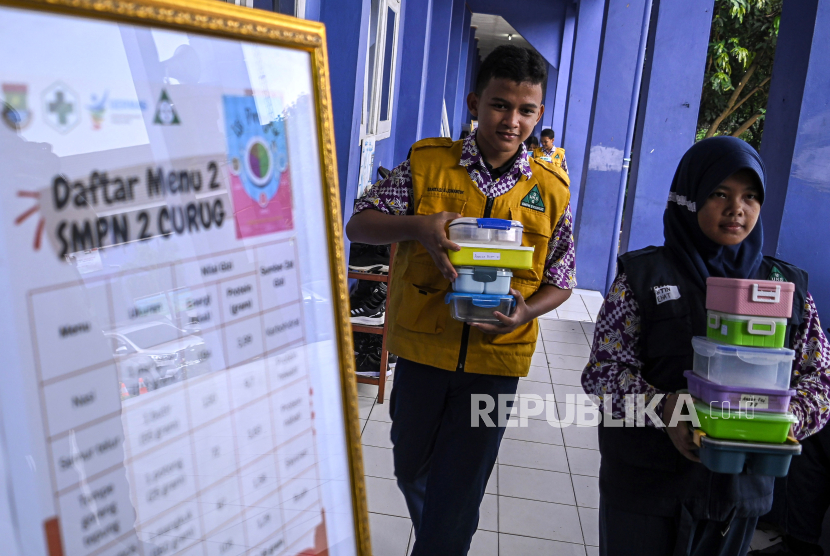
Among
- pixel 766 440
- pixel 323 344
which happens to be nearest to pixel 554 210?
pixel 766 440

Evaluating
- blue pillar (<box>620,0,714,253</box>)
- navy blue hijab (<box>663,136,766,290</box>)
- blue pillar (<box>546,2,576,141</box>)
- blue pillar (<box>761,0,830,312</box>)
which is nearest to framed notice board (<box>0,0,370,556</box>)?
navy blue hijab (<box>663,136,766,290</box>)

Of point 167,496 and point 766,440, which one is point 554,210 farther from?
point 167,496

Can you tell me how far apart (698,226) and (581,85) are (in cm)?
824

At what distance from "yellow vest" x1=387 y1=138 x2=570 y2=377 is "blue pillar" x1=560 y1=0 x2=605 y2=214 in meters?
7.17

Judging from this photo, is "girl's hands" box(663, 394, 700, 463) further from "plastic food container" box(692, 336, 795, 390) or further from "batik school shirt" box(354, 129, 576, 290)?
"batik school shirt" box(354, 129, 576, 290)

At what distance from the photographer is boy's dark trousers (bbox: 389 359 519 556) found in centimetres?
172

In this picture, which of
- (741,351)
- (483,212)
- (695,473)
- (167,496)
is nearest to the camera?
(167,496)

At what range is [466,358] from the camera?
1.70m

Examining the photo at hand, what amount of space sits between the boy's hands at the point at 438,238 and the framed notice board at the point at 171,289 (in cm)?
69

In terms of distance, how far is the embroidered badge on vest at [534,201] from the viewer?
5.60 feet

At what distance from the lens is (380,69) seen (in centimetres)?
453

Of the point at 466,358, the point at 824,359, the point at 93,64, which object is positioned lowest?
the point at 466,358

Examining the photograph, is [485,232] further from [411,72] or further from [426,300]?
[411,72]

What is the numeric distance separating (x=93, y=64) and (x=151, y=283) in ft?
0.68
